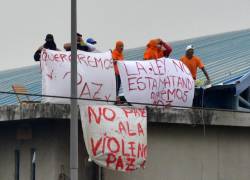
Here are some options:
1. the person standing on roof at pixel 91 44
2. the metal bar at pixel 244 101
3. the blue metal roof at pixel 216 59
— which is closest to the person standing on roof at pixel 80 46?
the person standing on roof at pixel 91 44

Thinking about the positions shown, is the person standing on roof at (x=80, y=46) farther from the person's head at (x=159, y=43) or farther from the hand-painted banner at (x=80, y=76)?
the person's head at (x=159, y=43)

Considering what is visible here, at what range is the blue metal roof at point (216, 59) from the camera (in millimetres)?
24047

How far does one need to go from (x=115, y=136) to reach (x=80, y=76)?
1.51 meters

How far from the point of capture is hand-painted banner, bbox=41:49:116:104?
19.9 metres

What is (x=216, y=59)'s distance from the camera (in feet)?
89.6

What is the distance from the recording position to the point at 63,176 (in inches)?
782

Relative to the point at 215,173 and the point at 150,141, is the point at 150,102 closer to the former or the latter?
the point at 150,141

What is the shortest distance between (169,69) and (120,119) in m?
2.13

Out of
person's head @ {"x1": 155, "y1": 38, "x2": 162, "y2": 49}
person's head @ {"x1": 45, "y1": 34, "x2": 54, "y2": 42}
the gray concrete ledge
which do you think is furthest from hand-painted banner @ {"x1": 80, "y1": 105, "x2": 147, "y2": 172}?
person's head @ {"x1": 155, "y1": 38, "x2": 162, "y2": 49}

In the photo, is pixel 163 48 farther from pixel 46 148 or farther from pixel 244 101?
pixel 46 148

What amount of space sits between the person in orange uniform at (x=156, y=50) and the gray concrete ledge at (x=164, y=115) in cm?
150

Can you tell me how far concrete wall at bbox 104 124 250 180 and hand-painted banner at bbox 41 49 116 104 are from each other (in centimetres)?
149

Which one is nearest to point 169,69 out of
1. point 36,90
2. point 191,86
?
point 191,86

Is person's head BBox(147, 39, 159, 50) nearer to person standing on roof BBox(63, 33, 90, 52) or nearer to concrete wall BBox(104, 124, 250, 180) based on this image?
person standing on roof BBox(63, 33, 90, 52)
